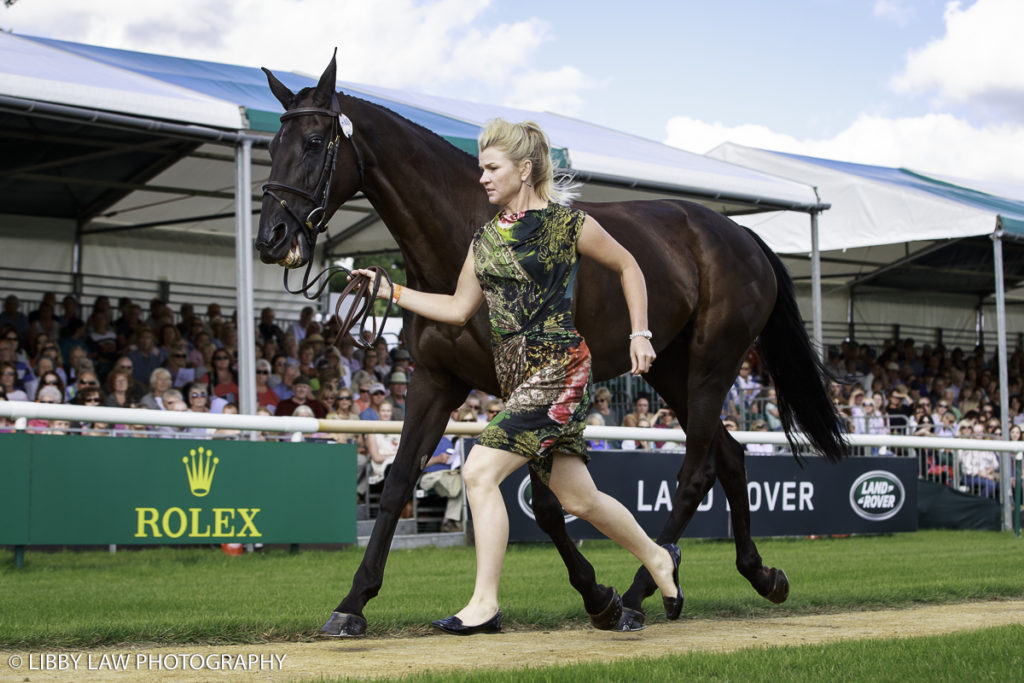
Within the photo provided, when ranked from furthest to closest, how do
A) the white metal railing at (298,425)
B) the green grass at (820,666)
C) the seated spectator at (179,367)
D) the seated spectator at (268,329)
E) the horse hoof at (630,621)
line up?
the seated spectator at (268,329) → the seated spectator at (179,367) → the white metal railing at (298,425) → the horse hoof at (630,621) → the green grass at (820,666)

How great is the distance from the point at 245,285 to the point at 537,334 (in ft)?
22.5

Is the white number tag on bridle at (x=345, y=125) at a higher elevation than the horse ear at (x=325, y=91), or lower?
lower

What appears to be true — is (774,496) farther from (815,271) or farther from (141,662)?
(141,662)

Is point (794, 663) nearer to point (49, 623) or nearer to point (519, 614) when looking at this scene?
point (519, 614)

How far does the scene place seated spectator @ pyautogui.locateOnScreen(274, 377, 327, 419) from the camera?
39.3 feet

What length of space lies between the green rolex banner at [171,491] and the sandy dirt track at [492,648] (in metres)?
3.94

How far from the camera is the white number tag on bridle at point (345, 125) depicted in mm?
4855

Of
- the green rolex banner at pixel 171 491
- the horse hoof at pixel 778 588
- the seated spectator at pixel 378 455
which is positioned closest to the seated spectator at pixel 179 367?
the seated spectator at pixel 378 455

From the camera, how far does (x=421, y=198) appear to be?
5.00m

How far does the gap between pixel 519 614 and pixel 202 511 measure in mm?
4032

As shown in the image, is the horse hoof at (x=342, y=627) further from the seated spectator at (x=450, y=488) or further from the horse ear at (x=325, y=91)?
the seated spectator at (x=450, y=488)

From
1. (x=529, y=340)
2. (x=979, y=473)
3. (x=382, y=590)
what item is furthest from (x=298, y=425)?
(x=979, y=473)

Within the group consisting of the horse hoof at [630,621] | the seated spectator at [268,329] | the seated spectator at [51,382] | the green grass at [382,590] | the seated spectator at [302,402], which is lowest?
the green grass at [382,590]

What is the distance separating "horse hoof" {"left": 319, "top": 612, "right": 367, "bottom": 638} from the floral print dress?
1.04 metres
